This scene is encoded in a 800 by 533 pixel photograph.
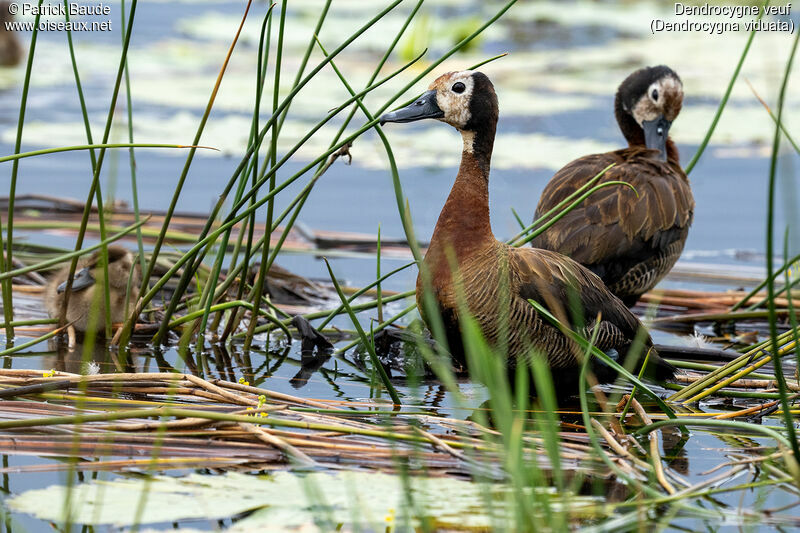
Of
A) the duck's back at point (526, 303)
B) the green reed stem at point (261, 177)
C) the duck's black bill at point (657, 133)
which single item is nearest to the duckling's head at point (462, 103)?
the green reed stem at point (261, 177)

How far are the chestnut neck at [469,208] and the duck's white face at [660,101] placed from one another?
6.30 ft

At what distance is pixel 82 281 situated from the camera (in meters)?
4.59

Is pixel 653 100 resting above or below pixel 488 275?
above

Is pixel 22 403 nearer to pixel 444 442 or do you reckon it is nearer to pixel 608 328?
pixel 444 442

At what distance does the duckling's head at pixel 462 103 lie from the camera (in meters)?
4.21

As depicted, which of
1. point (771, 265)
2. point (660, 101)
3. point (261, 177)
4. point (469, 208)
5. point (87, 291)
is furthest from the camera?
point (660, 101)

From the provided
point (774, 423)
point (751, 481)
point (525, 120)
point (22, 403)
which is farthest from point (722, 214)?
point (22, 403)

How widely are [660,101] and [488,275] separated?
7.64ft

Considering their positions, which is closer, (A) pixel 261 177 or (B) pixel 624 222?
(A) pixel 261 177

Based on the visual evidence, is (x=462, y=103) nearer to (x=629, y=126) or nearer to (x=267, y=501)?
(x=267, y=501)

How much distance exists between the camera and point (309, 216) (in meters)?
6.97

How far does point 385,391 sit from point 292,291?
1417 millimetres

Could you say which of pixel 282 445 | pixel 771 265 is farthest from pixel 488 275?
pixel 771 265

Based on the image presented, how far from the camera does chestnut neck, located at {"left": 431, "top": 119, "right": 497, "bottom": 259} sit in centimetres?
409
